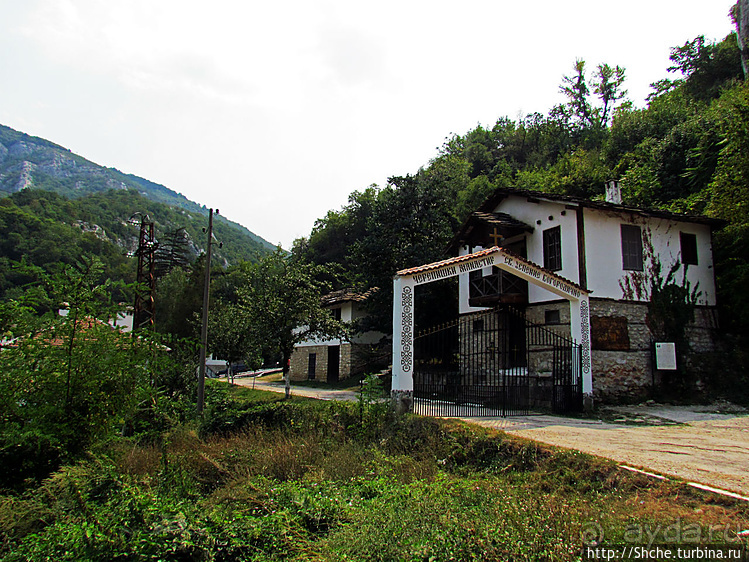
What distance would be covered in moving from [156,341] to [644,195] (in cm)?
2467

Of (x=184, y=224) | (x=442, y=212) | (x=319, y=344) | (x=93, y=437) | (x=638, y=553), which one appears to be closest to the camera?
(x=638, y=553)

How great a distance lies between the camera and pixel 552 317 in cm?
1748

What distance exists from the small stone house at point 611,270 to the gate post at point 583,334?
217 cm

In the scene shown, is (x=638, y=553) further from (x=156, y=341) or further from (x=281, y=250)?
(x=281, y=250)

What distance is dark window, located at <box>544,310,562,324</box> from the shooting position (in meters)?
17.2

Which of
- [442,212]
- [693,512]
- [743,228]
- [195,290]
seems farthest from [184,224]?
[693,512]

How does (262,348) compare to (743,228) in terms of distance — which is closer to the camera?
(743,228)

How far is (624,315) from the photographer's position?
55.7 feet

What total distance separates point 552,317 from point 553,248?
258cm

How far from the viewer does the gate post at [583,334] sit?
14.0 metres

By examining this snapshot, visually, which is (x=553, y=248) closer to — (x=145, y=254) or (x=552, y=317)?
(x=552, y=317)

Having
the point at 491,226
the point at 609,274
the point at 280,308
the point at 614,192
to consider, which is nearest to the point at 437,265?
the point at 609,274

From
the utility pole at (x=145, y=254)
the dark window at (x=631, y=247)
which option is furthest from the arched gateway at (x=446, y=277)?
the utility pole at (x=145, y=254)

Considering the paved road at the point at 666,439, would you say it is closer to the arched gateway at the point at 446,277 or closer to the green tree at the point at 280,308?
the arched gateway at the point at 446,277
